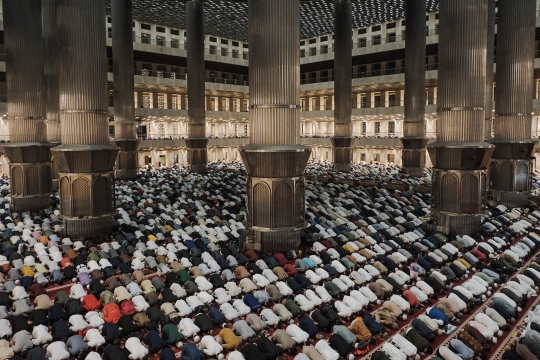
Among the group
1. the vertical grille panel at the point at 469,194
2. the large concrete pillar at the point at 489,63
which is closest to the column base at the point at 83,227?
the vertical grille panel at the point at 469,194

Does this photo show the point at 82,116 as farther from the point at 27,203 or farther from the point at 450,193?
the point at 450,193

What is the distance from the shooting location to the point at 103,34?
1553 cm

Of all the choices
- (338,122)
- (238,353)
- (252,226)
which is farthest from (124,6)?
(238,353)

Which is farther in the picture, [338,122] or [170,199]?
[338,122]

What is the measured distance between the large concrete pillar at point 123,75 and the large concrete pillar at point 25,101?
919cm

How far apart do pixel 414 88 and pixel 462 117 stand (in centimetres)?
1650

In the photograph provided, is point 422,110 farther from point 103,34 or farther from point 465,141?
point 103,34

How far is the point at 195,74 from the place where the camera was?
33031 mm

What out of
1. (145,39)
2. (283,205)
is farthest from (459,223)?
(145,39)

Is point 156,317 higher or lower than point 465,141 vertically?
lower

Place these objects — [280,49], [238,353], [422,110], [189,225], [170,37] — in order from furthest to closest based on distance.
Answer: [170,37] → [422,110] → [189,225] → [280,49] → [238,353]

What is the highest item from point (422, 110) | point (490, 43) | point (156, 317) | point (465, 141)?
point (490, 43)

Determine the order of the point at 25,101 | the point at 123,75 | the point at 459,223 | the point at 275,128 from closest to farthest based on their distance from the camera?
the point at 275,128
the point at 459,223
the point at 25,101
the point at 123,75

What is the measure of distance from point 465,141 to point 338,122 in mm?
18463
